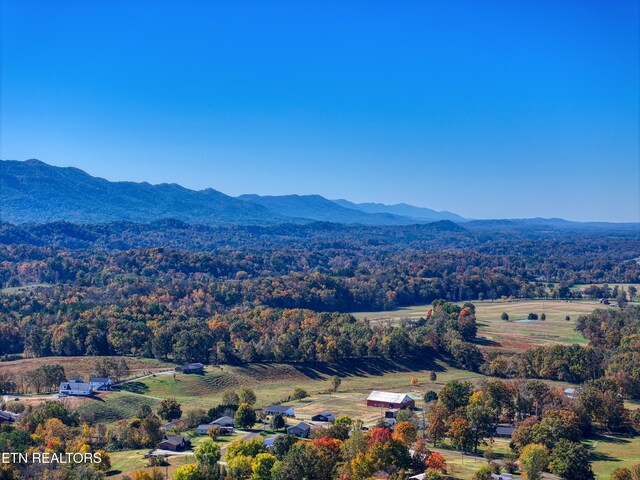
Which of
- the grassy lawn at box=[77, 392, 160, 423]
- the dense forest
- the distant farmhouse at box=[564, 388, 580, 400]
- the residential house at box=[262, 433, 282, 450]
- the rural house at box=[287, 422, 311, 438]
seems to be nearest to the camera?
the residential house at box=[262, 433, 282, 450]

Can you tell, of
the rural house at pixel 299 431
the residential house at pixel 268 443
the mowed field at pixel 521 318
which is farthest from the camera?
the mowed field at pixel 521 318

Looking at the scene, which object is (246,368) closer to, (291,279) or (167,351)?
(167,351)

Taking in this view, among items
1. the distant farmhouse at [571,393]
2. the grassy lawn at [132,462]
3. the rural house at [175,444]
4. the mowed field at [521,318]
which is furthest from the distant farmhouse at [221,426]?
the mowed field at [521,318]

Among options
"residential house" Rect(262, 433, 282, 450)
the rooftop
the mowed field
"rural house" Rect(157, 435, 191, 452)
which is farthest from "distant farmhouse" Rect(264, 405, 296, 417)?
the mowed field

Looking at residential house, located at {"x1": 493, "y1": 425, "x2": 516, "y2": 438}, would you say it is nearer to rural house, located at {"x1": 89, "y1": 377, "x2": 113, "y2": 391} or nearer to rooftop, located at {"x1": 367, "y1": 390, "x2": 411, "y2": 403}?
rooftop, located at {"x1": 367, "y1": 390, "x2": 411, "y2": 403}

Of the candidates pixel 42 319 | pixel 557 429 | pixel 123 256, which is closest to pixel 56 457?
pixel 557 429

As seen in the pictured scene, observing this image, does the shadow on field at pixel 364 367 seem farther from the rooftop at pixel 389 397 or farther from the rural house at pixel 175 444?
the rural house at pixel 175 444

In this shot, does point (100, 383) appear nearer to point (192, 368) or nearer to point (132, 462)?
point (192, 368)
